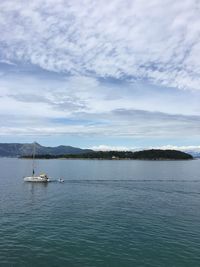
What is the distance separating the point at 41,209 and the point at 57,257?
3479cm

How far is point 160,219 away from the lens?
66.9m

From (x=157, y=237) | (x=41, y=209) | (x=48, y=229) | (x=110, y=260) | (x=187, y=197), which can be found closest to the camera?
(x=110, y=260)

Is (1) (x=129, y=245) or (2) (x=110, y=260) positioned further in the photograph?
(1) (x=129, y=245)

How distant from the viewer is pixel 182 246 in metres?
49.6

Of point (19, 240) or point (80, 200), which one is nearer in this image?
point (19, 240)

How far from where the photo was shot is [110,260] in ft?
144

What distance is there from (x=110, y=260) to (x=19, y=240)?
55.2 feet

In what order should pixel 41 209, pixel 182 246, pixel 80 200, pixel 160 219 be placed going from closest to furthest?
pixel 182 246 < pixel 160 219 < pixel 41 209 < pixel 80 200

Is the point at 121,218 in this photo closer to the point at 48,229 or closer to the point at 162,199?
the point at 48,229

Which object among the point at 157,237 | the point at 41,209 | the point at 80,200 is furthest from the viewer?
the point at 80,200

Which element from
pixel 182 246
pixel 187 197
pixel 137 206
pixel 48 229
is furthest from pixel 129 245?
pixel 187 197

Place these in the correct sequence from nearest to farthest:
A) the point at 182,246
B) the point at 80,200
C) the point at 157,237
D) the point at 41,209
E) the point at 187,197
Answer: the point at 182,246, the point at 157,237, the point at 41,209, the point at 80,200, the point at 187,197

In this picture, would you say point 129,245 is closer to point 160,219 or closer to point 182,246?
point 182,246

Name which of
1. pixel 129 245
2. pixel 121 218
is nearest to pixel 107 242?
pixel 129 245
